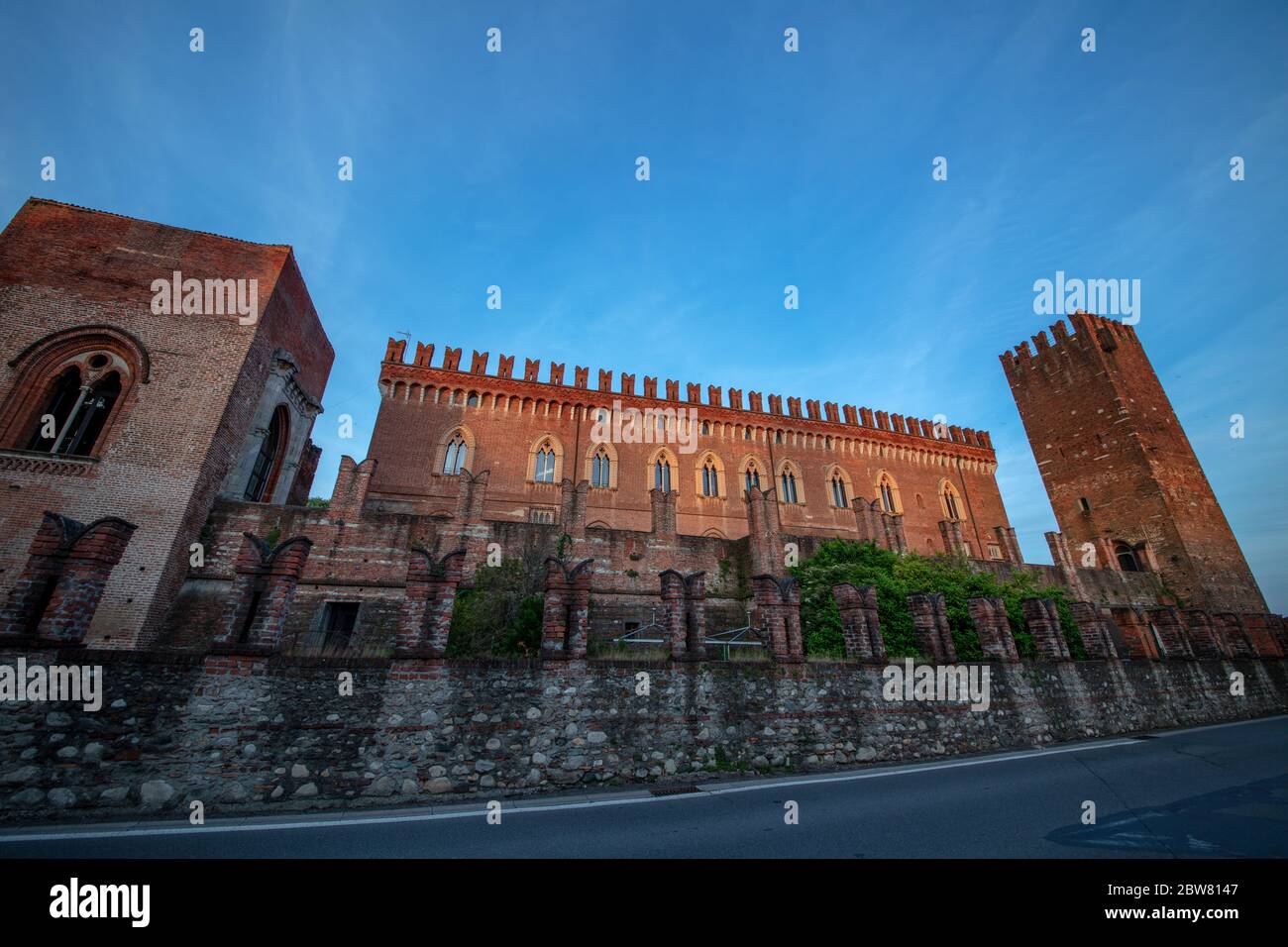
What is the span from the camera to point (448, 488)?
74.6 feet

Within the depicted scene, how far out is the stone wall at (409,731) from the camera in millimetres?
5895

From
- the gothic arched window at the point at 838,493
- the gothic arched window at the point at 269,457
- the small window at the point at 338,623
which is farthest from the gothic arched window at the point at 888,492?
the gothic arched window at the point at 269,457

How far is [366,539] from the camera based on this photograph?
50.4 feet

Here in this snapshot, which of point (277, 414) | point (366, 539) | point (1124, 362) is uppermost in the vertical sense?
point (1124, 362)

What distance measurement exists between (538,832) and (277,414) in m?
18.0

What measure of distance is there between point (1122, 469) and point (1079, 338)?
9.09 m

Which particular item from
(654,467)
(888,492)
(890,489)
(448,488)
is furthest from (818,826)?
(890,489)

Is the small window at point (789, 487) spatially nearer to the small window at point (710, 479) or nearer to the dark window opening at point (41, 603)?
the small window at point (710, 479)

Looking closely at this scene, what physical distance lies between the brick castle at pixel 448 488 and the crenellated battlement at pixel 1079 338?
8.8 inches

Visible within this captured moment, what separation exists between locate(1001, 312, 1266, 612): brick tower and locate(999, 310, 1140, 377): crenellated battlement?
0.07 m

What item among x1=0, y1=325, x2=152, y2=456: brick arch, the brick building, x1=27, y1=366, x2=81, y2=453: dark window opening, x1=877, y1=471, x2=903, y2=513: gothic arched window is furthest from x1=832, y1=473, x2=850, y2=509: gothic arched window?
x1=27, y1=366, x2=81, y2=453: dark window opening
